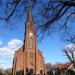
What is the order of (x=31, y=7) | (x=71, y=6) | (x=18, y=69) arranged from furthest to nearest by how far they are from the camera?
1. (x=18, y=69)
2. (x=31, y=7)
3. (x=71, y=6)

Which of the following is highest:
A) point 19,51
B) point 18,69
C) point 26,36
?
point 26,36

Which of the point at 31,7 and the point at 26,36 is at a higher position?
the point at 26,36

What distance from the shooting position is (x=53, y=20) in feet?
48.3

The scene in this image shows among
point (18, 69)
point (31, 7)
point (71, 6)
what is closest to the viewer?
point (71, 6)

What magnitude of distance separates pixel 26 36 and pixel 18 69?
11.4 metres

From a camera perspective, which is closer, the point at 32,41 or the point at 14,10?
the point at 14,10

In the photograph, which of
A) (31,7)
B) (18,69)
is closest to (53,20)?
(31,7)

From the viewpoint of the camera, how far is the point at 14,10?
14156 mm

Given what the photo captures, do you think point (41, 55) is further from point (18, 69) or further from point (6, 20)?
point (6, 20)

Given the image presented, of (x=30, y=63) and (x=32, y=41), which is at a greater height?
(x=32, y=41)

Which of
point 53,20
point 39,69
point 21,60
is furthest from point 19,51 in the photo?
point 53,20

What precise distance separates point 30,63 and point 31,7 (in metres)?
67.1

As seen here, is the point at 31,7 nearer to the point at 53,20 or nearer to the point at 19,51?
the point at 53,20

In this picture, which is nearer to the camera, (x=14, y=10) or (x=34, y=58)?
(x=14, y=10)
